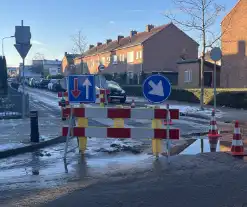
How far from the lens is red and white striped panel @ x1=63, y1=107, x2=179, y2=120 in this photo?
27.0 feet

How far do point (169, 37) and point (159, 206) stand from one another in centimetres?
5335

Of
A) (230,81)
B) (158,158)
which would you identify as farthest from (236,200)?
(230,81)

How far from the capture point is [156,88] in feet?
27.0

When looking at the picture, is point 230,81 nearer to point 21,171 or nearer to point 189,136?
point 189,136

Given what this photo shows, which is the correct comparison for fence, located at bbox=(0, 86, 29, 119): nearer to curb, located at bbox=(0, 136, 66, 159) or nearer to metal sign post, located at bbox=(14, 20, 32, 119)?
metal sign post, located at bbox=(14, 20, 32, 119)

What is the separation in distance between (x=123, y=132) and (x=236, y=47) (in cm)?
3335

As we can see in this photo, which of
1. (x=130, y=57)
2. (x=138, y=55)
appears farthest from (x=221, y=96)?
(x=130, y=57)

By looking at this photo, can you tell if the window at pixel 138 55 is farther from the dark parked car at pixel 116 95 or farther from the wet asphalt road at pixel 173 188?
the wet asphalt road at pixel 173 188

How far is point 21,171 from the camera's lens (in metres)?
7.39

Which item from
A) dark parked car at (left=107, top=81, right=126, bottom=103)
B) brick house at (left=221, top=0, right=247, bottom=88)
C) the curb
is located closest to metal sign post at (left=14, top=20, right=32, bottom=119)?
the curb

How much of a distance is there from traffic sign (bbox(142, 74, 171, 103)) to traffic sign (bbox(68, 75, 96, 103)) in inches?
46.8

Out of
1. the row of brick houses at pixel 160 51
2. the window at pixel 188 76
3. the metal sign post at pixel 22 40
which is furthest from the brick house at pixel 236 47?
the metal sign post at pixel 22 40

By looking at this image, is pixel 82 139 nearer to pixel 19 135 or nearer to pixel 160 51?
pixel 19 135

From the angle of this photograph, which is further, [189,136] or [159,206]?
[189,136]
